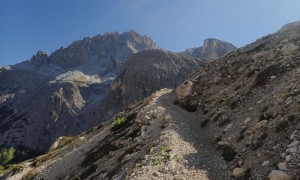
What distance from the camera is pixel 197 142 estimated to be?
34.3m

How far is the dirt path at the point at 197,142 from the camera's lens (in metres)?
27.7

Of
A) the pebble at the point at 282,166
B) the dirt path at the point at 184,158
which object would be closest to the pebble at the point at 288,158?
the pebble at the point at 282,166

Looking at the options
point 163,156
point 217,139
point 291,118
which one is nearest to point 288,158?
point 291,118

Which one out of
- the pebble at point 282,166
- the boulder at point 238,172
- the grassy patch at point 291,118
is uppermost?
the grassy patch at point 291,118

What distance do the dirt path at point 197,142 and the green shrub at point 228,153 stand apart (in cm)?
37

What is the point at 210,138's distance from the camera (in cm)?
3522

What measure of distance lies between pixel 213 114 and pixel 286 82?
878 cm

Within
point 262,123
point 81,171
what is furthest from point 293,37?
point 81,171

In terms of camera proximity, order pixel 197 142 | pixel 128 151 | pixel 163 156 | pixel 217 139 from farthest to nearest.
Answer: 1. pixel 128 151
2. pixel 197 142
3. pixel 217 139
4. pixel 163 156

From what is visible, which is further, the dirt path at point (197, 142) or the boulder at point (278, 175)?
the dirt path at point (197, 142)

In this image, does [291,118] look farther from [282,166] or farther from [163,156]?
[163,156]

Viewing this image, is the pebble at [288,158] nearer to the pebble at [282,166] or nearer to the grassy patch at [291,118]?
the pebble at [282,166]

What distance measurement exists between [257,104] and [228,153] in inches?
311

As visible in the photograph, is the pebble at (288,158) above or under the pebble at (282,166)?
above
